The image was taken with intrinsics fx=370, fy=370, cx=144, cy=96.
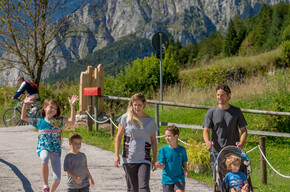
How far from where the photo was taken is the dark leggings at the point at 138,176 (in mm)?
4418

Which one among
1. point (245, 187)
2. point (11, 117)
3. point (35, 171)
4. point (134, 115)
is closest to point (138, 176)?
point (134, 115)

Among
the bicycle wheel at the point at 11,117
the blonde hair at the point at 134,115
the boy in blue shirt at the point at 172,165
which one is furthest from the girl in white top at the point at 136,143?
the bicycle wheel at the point at 11,117

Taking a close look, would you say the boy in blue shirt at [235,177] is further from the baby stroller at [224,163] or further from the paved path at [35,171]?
the paved path at [35,171]

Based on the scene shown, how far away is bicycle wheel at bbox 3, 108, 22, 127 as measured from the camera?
1341 cm

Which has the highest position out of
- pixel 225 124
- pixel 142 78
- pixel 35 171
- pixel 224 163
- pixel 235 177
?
pixel 142 78

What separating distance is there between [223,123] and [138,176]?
4.27 feet

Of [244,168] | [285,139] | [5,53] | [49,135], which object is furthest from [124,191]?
[5,53]

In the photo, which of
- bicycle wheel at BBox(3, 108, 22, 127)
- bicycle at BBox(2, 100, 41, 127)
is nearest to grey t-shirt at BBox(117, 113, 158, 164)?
bicycle at BBox(2, 100, 41, 127)

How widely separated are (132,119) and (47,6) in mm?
13467

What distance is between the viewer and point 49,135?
504cm

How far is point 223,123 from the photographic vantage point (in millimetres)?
4797

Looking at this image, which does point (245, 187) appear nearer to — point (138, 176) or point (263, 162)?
point (138, 176)

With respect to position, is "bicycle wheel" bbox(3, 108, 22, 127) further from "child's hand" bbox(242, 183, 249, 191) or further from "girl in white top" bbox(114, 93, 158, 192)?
"child's hand" bbox(242, 183, 249, 191)

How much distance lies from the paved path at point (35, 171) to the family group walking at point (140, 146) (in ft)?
3.95
